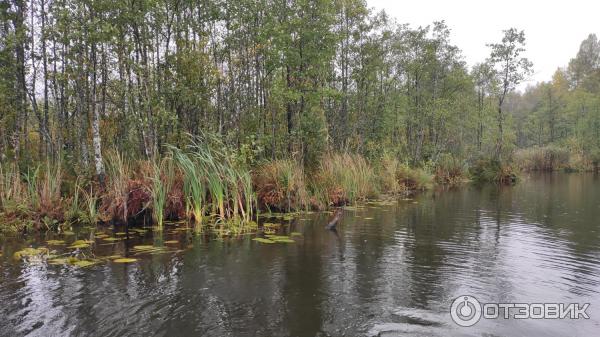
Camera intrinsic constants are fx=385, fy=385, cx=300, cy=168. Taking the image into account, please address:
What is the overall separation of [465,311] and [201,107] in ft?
34.3

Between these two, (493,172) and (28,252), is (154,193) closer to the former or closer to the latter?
(28,252)

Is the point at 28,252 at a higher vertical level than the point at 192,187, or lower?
lower

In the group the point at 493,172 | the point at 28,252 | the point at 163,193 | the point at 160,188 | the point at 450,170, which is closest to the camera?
the point at 28,252

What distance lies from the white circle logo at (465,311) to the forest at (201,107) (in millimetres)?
5784

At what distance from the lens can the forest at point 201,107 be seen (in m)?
9.01

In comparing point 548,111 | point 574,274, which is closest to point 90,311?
point 574,274

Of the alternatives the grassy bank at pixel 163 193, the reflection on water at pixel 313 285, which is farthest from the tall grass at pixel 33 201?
the reflection on water at pixel 313 285

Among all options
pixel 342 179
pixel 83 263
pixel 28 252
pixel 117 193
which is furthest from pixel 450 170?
pixel 28 252

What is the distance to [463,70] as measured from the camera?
82.1ft

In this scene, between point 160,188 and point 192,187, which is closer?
point 160,188

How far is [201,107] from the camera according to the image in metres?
12.6

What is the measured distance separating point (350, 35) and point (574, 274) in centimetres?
1506

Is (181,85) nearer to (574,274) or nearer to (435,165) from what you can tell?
(574,274)

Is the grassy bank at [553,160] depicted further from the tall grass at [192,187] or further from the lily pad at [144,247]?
the lily pad at [144,247]
